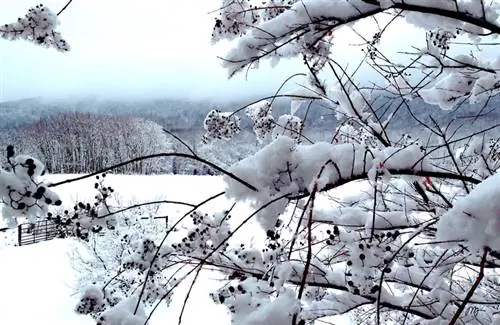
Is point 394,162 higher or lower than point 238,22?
lower

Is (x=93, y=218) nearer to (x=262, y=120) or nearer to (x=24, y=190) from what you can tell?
(x=24, y=190)

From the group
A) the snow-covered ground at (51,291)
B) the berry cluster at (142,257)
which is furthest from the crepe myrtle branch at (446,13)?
the snow-covered ground at (51,291)

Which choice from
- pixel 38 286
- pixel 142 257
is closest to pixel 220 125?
pixel 142 257

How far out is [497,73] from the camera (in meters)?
1.77

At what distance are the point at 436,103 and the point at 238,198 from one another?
1.52 m

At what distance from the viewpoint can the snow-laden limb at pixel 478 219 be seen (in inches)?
24.3

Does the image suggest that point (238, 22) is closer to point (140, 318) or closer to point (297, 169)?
point (297, 169)

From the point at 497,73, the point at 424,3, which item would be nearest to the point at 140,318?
the point at 424,3

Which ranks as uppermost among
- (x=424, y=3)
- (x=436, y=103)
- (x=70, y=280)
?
(x=70, y=280)

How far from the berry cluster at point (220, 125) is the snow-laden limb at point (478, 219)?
145cm

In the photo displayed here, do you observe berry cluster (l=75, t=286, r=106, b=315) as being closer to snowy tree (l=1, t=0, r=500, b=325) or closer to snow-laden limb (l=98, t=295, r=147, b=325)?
snowy tree (l=1, t=0, r=500, b=325)

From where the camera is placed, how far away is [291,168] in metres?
1.00

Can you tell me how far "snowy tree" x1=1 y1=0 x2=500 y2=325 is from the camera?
0.83 m

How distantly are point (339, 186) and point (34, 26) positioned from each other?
1173 mm
